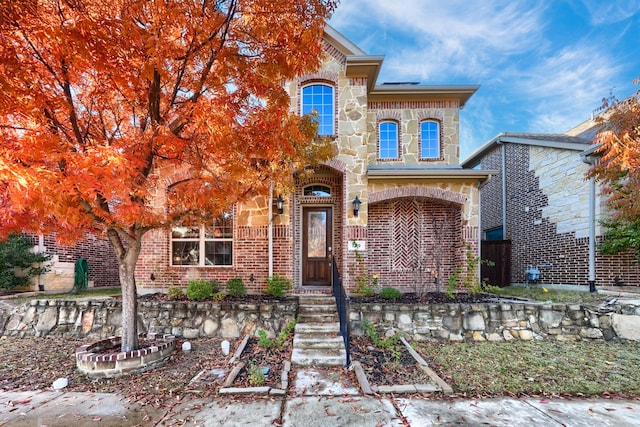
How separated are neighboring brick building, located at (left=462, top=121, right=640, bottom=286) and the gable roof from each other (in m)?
3.39

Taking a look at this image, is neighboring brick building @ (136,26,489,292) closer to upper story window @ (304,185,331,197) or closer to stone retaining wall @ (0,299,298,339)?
upper story window @ (304,185,331,197)

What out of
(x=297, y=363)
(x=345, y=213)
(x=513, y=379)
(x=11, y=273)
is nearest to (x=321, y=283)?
(x=345, y=213)

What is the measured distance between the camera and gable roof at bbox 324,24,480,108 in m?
7.82

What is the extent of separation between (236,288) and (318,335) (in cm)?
254

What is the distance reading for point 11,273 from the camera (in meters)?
8.38

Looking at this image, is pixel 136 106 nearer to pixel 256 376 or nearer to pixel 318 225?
A: pixel 256 376

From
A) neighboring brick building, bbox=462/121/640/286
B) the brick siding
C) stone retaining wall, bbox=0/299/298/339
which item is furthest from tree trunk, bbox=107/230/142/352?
neighboring brick building, bbox=462/121/640/286

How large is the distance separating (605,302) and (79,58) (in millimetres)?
10039

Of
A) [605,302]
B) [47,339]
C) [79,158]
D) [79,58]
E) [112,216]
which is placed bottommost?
[47,339]

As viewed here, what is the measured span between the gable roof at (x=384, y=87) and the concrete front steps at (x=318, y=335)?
5.88 metres

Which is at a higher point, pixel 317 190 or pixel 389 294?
pixel 317 190

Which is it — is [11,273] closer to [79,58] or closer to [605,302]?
[79,58]

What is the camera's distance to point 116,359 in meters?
4.53

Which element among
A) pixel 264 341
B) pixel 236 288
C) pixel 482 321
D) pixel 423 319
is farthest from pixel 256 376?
pixel 482 321
